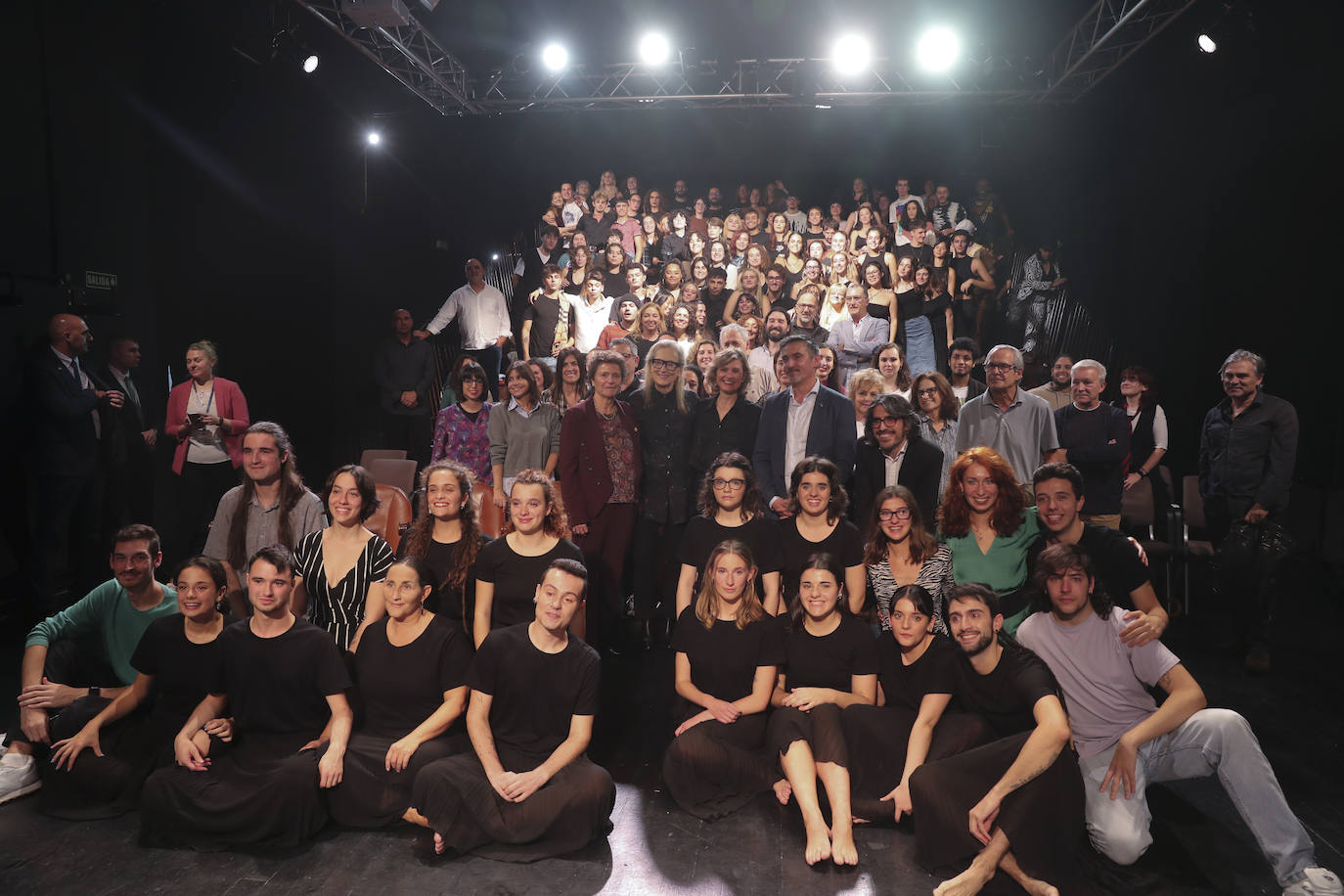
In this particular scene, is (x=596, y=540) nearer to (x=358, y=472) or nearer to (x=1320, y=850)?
(x=358, y=472)

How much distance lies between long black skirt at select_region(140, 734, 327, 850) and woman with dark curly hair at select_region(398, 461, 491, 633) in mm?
874

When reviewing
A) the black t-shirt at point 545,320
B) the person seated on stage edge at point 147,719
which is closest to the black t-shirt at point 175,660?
the person seated on stage edge at point 147,719

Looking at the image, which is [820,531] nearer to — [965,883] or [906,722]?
[906,722]

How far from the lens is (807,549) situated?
3504 millimetres

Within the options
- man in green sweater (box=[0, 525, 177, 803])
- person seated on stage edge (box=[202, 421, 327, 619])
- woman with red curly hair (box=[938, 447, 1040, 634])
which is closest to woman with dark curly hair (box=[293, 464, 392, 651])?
person seated on stage edge (box=[202, 421, 327, 619])

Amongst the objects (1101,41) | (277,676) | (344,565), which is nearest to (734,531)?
(344,565)

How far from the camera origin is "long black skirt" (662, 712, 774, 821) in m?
2.89

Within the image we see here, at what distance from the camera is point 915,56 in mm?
8109

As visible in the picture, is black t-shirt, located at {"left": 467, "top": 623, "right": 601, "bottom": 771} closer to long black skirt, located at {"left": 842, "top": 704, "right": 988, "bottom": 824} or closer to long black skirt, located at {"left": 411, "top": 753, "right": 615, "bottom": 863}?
long black skirt, located at {"left": 411, "top": 753, "right": 615, "bottom": 863}

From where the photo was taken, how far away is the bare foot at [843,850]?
2.53m

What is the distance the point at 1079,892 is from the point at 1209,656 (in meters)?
2.48

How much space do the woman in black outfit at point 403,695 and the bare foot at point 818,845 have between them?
1.17 m

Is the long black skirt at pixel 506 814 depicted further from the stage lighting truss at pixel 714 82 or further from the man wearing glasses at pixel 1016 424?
the stage lighting truss at pixel 714 82

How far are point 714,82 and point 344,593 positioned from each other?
290 inches
